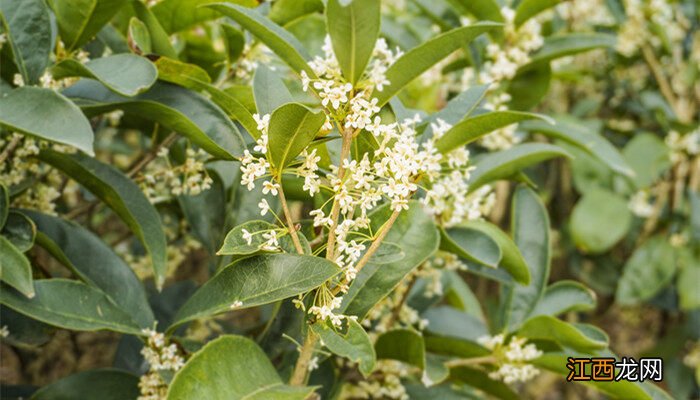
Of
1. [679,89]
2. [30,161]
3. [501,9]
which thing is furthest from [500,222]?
[30,161]

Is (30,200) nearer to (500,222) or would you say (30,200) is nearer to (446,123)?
(446,123)

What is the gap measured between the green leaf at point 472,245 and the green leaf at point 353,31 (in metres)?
0.35

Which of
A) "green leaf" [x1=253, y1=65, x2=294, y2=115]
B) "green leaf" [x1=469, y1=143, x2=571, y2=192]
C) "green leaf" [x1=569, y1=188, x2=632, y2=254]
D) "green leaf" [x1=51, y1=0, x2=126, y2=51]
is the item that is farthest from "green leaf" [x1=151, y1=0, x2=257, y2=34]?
"green leaf" [x1=569, y1=188, x2=632, y2=254]

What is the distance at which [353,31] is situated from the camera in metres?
0.83

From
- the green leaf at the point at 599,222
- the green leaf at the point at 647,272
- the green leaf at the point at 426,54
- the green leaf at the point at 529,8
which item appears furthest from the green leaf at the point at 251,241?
the green leaf at the point at 647,272

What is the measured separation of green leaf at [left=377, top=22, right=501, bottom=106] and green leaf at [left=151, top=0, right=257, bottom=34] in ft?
1.04

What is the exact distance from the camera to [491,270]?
4.18 feet

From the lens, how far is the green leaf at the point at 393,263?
98cm

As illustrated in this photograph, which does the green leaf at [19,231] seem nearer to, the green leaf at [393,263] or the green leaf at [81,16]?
the green leaf at [81,16]

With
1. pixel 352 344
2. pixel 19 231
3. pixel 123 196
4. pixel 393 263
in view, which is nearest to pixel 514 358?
pixel 393 263

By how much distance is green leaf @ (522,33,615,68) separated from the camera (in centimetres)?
149

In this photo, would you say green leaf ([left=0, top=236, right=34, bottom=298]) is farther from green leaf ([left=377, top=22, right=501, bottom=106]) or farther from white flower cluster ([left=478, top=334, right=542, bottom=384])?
white flower cluster ([left=478, top=334, right=542, bottom=384])

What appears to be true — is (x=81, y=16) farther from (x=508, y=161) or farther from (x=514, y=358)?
(x=514, y=358)

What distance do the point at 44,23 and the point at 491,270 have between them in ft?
2.61
